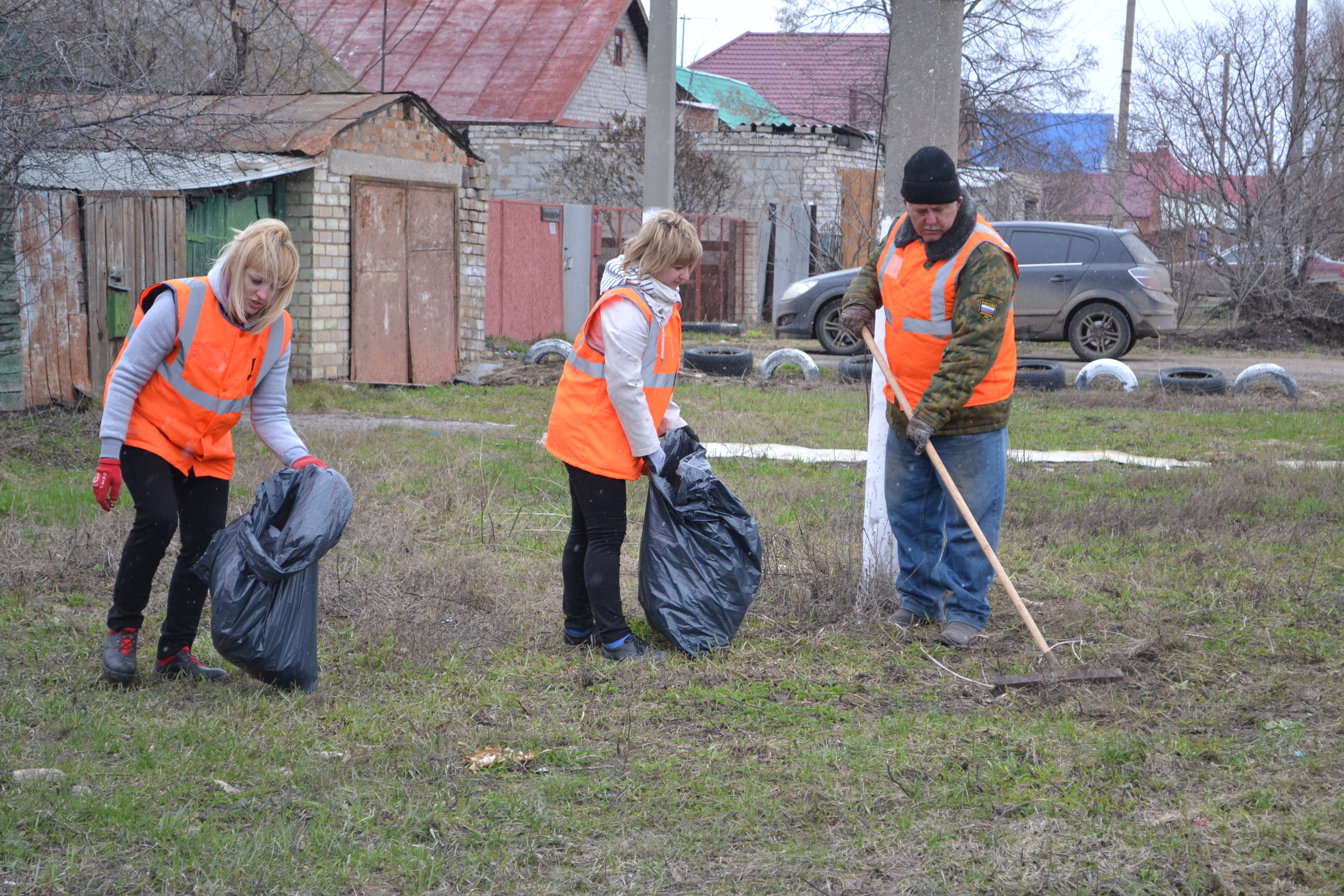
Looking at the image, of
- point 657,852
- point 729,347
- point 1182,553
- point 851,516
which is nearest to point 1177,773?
point 657,852

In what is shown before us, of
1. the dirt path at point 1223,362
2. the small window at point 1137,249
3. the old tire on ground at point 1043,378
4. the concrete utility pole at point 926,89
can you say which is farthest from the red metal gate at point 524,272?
the concrete utility pole at point 926,89

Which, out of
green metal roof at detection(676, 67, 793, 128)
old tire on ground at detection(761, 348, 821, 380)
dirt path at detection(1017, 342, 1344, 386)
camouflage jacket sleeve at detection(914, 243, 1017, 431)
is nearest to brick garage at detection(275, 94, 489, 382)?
old tire on ground at detection(761, 348, 821, 380)

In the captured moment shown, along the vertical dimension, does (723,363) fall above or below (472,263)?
below

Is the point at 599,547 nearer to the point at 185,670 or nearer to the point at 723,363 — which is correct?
the point at 185,670

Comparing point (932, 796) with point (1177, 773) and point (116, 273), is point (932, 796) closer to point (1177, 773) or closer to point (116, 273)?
point (1177, 773)

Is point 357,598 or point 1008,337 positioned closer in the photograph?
point 1008,337

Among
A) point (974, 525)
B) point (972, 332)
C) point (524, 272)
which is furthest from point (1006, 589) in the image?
point (524, 272)

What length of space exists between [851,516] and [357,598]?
8.51 feet

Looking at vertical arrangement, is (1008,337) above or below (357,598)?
above

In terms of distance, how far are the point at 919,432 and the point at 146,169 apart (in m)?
6.52

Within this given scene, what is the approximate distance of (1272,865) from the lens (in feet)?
9.01

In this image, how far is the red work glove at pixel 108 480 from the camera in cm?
352

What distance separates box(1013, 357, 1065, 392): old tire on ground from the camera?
1164 centimetres

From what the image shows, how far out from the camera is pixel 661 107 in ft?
26.7
